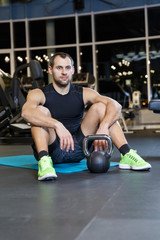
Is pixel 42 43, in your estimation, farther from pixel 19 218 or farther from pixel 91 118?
pixel 19 218

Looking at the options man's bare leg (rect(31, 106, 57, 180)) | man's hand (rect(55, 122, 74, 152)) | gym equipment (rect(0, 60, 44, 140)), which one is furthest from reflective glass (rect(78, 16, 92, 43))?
man's hand (rect(55, 122, 74, 152))

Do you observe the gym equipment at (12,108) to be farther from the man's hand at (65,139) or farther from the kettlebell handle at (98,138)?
the man's hand at (65,139)

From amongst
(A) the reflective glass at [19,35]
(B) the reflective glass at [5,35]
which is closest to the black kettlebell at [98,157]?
(A) the reflective glass at [19,35]

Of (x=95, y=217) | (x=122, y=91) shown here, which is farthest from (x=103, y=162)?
(x=122, y=91)

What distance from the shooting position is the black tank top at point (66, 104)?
2.65 m

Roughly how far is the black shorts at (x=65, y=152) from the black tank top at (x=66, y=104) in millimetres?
85

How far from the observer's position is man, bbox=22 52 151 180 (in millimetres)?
2484

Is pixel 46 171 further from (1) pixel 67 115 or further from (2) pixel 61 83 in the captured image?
(2) pixel 61 83

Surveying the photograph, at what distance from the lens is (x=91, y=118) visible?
8.70ft

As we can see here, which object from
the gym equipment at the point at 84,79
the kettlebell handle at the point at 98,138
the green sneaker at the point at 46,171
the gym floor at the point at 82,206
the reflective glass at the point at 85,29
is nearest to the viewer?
the gym floor at the point at 82,206

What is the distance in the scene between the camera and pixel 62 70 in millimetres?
2576

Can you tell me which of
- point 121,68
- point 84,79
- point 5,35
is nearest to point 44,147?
point 84,79

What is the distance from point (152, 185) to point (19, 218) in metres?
0.90

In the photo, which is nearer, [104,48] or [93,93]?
[93,93]
